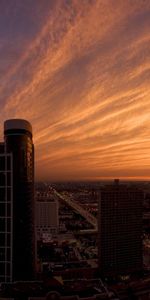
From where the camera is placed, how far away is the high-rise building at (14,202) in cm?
3017

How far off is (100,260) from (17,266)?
10.3 m

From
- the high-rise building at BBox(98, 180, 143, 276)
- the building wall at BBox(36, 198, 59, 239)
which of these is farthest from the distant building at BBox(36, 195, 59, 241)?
the high-rise building at BBox(98, 180, 143, 276)

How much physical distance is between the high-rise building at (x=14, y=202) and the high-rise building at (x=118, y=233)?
9.77 metres

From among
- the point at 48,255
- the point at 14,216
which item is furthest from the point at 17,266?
the point at 48,255

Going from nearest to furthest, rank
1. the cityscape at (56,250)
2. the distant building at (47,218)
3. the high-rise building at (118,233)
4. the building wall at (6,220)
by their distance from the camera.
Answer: the cityscape at (56,250), the building wall at (6,220), the high-rise building at (118,233), the distant building at (47,218)

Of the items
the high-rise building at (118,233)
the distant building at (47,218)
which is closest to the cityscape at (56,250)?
the high-rise building at (118,233)

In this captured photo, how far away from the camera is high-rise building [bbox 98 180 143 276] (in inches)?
1442

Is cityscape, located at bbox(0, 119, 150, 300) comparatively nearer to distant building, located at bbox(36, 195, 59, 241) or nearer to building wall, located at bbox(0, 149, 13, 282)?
building wall, located at bbox(0, 149, 13, 282)

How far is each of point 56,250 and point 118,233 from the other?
11.6 m

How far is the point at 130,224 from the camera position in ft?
124

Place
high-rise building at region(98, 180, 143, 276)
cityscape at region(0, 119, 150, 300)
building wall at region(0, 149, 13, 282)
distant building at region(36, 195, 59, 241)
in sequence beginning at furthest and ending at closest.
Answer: distant building at region(36, 195, 59, 241) → high-rise building at region(98, 180, 143, 276) → building wall at region(0, 149, 13, 282) → cityscape at region(0, 119, 150, 300)

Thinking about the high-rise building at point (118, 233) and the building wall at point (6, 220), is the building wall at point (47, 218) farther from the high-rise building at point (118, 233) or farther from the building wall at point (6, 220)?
the building wall at point (6, 220)

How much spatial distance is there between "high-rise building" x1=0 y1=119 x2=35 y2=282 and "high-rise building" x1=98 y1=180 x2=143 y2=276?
Result: 977cm

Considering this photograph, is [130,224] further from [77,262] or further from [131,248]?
[77,262]
